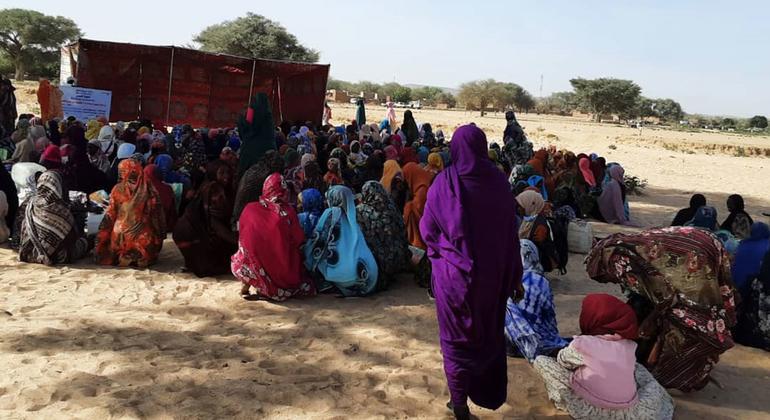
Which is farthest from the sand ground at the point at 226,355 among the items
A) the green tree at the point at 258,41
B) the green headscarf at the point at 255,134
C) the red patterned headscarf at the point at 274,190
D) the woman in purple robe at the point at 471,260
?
the green tree at the point at 258,41

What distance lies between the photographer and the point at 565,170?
29.8 ft

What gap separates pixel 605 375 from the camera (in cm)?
303

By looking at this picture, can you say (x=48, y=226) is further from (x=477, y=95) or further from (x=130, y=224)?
(x=477, y=95)

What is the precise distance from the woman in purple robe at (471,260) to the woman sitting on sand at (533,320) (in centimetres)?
70

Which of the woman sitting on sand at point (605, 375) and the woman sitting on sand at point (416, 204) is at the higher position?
the woman sitting on sand at point (416, 204)

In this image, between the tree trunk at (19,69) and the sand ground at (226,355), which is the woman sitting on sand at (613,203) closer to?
the sand ground at (226,355)

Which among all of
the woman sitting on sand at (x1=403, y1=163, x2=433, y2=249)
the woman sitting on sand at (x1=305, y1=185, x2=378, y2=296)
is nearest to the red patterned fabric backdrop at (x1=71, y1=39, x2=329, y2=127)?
the woman sitting on sand at (x1=403, y1=163, x2=433, y2=249)

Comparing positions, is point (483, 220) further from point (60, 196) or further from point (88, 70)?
point (88, 70)

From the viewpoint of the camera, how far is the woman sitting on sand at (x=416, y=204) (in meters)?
5.95

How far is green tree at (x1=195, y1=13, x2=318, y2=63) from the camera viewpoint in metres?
33.1

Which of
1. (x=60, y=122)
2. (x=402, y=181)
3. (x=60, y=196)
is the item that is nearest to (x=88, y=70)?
(x=60, y=122)

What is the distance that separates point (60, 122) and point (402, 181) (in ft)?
18.9

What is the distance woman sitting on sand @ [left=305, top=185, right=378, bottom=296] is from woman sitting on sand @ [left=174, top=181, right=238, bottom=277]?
0.83m

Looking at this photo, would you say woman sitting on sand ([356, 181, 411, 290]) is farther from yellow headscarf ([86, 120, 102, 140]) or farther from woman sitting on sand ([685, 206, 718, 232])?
yellow headscarf ([86, 120, 102, 140])
